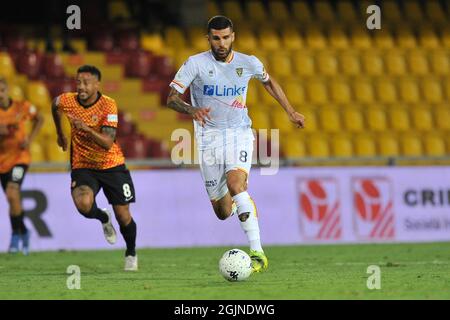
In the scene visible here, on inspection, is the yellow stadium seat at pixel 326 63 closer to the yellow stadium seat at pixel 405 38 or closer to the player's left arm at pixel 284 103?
the yellow stadium seat at pixel 405 38

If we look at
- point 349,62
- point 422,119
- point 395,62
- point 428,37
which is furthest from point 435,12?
point 422,119

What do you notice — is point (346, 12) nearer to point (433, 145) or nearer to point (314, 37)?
point (314, 37)

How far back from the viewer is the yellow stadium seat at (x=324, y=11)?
22.8 m

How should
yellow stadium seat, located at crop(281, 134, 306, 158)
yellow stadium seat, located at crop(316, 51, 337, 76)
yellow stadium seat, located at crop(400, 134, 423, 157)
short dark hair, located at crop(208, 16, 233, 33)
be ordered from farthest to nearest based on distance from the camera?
yellow stadium seat, located at crop(316, 51, 337, 76)
yellow stadium seat, located at crop(400, 134, 423, 157)
yellow stadium seat, located at crop(281, 134, 306, 158)
short dark hair, located at crop(208, 16, 233, 33)

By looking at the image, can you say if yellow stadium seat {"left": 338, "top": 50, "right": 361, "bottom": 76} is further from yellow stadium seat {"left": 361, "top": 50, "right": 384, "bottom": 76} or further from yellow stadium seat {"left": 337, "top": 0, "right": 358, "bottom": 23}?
yellow stadium seat {"left": 337, "top": 0, "right": 358, "bottom": 23}

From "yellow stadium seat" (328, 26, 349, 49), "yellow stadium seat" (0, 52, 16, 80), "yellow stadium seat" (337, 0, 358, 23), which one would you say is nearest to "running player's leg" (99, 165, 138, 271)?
"yellow stadium seat" (0, 52, 16, 80)

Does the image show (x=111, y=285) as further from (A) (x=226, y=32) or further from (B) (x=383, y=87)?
(B) (x=383, y=87)

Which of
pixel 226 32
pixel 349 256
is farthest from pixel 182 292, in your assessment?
pixel 349 256

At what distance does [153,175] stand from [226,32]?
5.99 m

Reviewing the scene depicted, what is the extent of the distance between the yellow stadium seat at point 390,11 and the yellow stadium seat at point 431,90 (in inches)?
79.6

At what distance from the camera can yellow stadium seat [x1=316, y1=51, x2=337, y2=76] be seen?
21.5 metres

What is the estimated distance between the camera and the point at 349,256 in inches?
528

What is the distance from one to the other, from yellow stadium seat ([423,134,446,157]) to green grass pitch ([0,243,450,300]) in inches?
204

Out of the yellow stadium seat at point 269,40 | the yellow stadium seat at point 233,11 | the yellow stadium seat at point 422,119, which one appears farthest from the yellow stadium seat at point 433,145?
the yellow stadium seat at point 233,11
